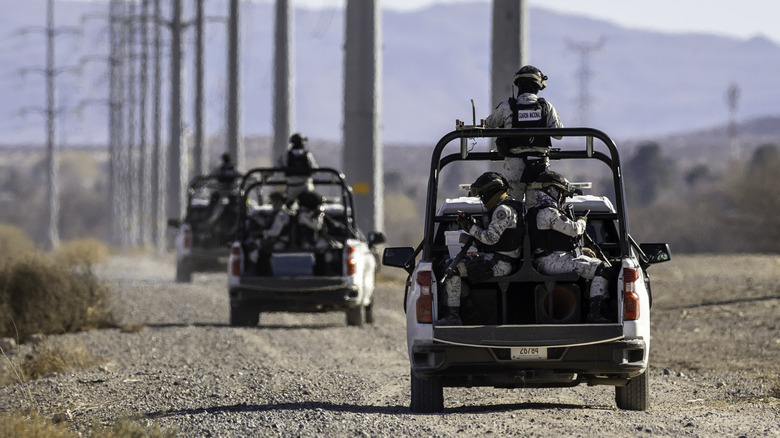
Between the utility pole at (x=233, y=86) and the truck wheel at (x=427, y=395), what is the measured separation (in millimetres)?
36595

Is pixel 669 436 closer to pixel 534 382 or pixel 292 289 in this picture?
pixel 534 382

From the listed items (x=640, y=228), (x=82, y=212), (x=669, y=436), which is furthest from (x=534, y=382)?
(x=82, y=212)

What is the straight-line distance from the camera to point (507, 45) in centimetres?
2262

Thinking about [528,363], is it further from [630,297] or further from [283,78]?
[283,78]

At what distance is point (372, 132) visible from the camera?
1205 inches

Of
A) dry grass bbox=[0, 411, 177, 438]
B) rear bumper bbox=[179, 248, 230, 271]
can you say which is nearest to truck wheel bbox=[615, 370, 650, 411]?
dry grass bbox=[0, 411, 177, 438]

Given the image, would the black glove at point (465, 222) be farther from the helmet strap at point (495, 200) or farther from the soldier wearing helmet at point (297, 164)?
the soldier wearing helmet at point (297, 164)

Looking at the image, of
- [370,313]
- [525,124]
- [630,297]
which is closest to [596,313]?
[630,297]

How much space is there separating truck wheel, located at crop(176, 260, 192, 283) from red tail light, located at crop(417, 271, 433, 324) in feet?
66.6

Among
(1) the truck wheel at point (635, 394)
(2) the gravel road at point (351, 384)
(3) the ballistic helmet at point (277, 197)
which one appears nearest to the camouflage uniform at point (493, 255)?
(2) the gravel road at point (351, 384)

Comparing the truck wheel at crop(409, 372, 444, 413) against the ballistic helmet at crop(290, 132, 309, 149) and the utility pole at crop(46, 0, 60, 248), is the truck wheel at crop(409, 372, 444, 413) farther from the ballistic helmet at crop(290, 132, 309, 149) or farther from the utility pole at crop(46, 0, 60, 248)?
the utility pole at crop(46, 0, 60, 248)

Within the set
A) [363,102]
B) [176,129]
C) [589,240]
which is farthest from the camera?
[176,129]

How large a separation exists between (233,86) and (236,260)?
2826 centimetres

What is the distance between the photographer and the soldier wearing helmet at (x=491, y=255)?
11.1 meters
